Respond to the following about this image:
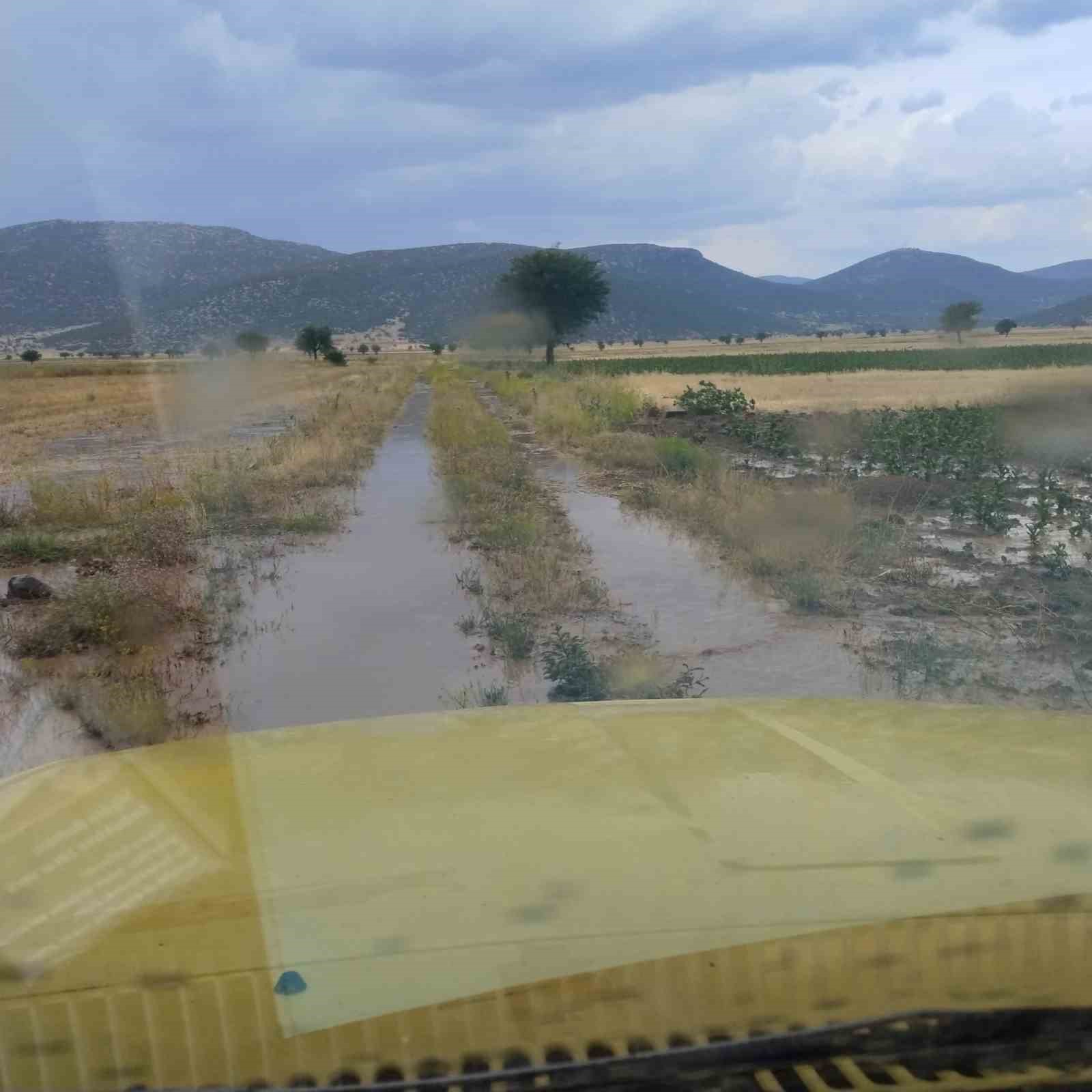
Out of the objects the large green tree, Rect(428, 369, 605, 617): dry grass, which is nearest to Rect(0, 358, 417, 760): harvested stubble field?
Rect(428, 369, 605, 617): dry grass

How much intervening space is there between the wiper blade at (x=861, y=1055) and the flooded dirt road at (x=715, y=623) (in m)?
5.73

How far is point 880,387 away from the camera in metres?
45.5

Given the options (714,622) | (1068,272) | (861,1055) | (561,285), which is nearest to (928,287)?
(1068,272)

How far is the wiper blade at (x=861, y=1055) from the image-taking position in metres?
2.23

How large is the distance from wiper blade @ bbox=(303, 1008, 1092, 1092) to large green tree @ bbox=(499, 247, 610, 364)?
58136 mm

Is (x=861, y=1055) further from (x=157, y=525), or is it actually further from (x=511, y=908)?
(x=157, y=525)

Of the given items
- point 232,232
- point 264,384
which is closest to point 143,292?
point 264,384

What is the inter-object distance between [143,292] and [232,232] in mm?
50721

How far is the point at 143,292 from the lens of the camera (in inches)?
1416

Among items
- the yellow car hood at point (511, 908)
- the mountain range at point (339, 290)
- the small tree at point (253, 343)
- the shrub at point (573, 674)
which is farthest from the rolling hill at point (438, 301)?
the yellow car hood at point (511, 908)

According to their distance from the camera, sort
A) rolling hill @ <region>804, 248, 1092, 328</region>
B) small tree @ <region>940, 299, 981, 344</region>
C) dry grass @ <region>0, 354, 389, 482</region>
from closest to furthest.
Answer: dry grass @ <region>0, 354, 389, 482</region> < small tree @ <region>940, 299, 981, 344</region> < rolling hill @ <region>804, 248, 1092, 328</region>

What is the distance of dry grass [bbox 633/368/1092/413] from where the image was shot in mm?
23969

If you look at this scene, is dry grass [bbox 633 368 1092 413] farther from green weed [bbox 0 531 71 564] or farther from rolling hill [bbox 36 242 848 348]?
green weed [bbox 0 531 71 564]

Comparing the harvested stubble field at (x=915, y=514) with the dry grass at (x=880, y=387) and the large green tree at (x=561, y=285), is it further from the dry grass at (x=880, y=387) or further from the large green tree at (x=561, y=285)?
the large green tree at (x=561, y=285)
